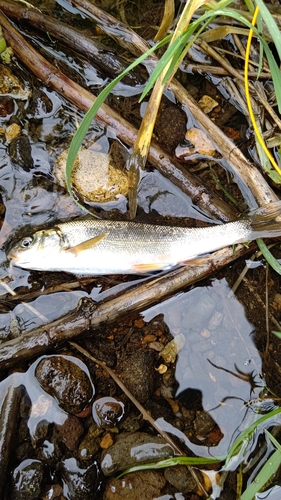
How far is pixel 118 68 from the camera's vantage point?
443 centimetres

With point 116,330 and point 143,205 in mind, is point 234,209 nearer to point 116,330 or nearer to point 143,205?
point 143,205

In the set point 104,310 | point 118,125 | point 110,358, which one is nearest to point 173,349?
point 110,358

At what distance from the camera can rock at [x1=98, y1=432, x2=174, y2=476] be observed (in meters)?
3.56

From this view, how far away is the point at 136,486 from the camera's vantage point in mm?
3500

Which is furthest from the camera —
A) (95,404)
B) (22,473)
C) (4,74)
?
(4,74)

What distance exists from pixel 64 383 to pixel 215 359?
1.54 metres

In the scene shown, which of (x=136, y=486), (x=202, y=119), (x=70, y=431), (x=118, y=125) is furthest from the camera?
(x=202, y=119)

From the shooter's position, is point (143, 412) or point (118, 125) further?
point (118, 125)

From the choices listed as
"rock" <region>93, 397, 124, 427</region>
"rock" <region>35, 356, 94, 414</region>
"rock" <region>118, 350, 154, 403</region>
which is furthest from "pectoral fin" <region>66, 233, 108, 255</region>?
"rock" <region>93, 397, 124, 427</region>

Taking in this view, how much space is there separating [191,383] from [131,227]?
1678mm

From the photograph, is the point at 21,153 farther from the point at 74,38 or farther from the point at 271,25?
the point at 271,25

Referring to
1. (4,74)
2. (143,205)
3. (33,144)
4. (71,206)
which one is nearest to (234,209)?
(143,205)

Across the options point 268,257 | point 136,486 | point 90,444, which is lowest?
point 136,486

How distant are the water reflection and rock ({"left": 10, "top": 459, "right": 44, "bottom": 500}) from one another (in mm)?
1405
